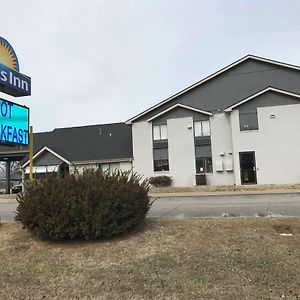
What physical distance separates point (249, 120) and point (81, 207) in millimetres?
26582

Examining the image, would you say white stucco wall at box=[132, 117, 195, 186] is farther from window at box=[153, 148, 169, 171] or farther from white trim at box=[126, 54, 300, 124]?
white trim at box=[126, 54, 300, 124]

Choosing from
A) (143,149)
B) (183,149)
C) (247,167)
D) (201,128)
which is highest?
(201,128)

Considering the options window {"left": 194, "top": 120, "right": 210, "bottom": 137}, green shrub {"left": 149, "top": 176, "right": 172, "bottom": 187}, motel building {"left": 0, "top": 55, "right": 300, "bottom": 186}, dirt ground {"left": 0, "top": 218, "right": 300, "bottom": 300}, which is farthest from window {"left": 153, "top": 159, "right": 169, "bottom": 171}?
dirt ground {"left": 0, "top": 218, "right": 300, "bottom": 300}

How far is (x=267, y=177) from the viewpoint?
32.6m

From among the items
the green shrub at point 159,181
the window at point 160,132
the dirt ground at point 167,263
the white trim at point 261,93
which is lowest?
the dirt ground at point 167,263

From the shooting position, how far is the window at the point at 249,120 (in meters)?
33.5

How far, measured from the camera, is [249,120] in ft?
110

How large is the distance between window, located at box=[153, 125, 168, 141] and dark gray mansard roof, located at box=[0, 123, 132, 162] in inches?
119

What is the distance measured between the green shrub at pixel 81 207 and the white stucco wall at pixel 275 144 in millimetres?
24689

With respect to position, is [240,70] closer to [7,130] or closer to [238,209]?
→ [238,209]

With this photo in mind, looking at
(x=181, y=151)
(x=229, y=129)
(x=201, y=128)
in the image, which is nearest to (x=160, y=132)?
(x=181, y=151)

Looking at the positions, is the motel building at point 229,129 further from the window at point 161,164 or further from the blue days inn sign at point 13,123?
the blue days inn sign at point 13,123

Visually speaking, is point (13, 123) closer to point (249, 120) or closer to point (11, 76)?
point (11, 76)

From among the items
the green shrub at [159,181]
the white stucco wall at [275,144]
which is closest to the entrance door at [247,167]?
the white stucco wall at [275,144]
